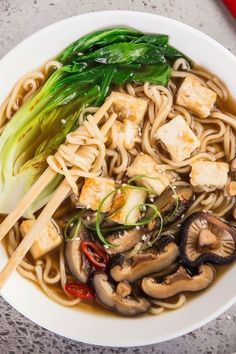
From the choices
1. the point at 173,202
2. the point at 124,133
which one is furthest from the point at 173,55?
the point at 173,202

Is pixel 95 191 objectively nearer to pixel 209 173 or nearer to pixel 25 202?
pixel 25 202

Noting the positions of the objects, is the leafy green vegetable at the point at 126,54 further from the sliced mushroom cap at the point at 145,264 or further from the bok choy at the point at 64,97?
the sliced mushroom cap at the point at 145,264

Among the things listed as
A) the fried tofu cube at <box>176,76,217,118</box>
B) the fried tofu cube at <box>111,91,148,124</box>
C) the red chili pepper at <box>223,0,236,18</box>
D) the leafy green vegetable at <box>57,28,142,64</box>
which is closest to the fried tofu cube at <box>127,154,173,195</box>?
the fried tofu cube at <box>111,91,148,124</box>

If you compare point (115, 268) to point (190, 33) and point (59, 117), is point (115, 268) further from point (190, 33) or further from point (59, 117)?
point (190, 33)

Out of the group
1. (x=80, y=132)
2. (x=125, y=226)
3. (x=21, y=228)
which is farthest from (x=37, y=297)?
(x=80, y=132)

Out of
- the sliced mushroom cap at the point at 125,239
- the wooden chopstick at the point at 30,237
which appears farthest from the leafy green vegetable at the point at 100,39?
the sliced mushroom cap at the point at 125,239
